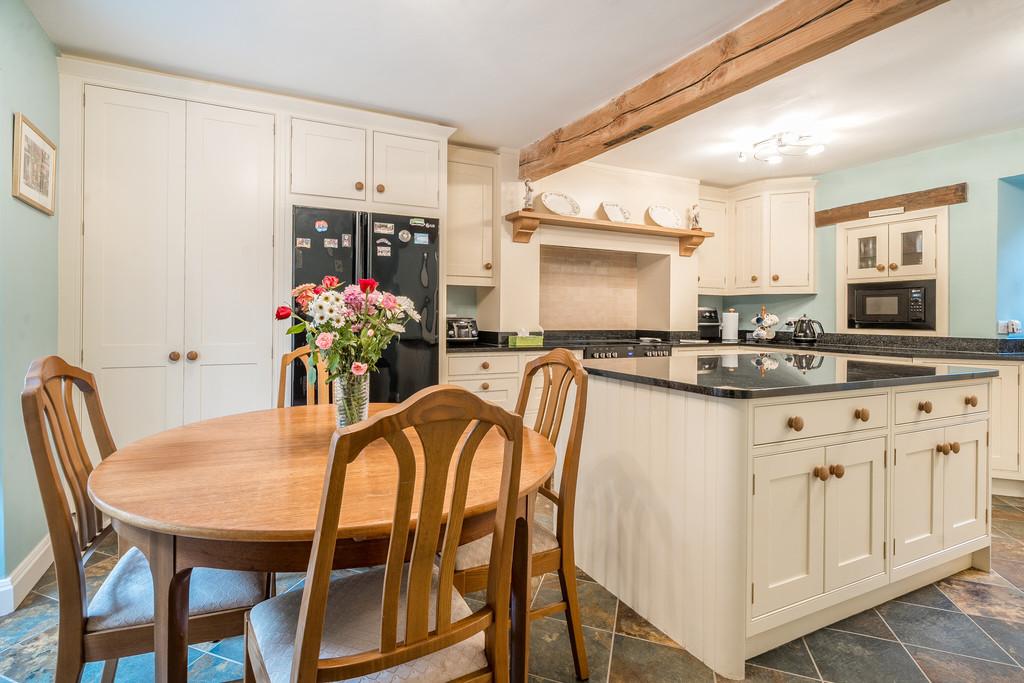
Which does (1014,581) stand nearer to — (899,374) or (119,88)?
(899,374)

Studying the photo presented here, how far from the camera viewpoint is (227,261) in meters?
2.89

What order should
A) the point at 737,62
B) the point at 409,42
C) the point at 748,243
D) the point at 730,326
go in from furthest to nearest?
the point at 730,326 → the point at 748,243 → the point at 409,42 → the point at 737,62

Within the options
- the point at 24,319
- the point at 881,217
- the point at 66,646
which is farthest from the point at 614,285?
the point at 66,646

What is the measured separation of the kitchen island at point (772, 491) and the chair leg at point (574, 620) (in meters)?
0.38

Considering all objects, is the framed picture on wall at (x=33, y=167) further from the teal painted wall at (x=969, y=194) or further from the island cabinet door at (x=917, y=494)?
the teal painted wall at (x=969, y=194)

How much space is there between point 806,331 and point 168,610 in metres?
5.01

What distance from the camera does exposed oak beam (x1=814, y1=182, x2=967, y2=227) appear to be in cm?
378

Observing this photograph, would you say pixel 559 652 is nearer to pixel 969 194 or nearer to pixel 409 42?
pixel 409 42

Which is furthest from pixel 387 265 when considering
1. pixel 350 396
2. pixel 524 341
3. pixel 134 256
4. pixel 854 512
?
pixel 854 512

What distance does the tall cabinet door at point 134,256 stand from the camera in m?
2.62

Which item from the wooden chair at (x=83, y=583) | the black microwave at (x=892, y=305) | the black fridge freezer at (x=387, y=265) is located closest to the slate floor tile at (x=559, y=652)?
the wooden chair at (x=83, y=583)

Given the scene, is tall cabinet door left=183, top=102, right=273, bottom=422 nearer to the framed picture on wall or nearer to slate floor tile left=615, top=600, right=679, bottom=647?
the framed picture on wall

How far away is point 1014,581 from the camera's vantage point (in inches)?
85.4

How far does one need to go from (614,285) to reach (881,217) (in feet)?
7.25
